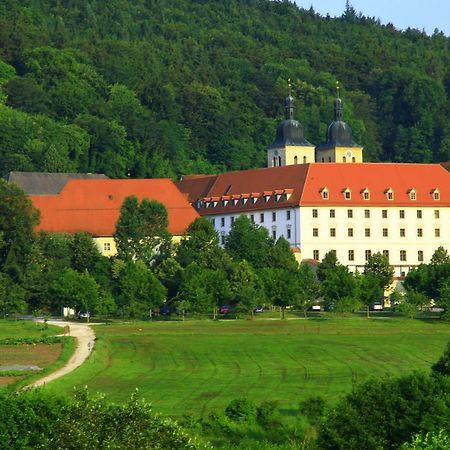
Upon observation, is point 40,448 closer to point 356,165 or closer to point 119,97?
point 356,165

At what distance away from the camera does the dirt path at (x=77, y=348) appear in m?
72.8

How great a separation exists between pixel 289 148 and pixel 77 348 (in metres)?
78.2

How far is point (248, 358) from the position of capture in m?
82.9

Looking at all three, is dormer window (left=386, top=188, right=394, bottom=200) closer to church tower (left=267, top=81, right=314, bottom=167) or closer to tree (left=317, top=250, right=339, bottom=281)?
tree (left=317, top=250, right=339, bottom=281)

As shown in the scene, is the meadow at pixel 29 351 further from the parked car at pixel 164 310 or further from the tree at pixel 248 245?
the tree at pixel 248 245

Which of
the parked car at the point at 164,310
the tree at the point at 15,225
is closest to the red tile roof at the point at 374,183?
the tree at the point at 15,225

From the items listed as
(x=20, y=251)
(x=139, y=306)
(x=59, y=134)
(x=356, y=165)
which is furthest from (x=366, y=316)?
(x=59, y=134)

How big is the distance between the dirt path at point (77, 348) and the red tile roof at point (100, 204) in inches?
1055

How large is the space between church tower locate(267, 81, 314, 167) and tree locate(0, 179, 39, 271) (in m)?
43.1

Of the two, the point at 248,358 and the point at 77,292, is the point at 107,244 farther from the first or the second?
the point at 248,358

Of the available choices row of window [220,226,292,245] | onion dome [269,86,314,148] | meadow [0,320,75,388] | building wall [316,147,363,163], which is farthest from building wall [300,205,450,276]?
meadow [0,320,75,388]

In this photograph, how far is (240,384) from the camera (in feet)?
234

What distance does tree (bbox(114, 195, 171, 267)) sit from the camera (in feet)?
395

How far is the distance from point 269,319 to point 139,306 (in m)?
7.31
